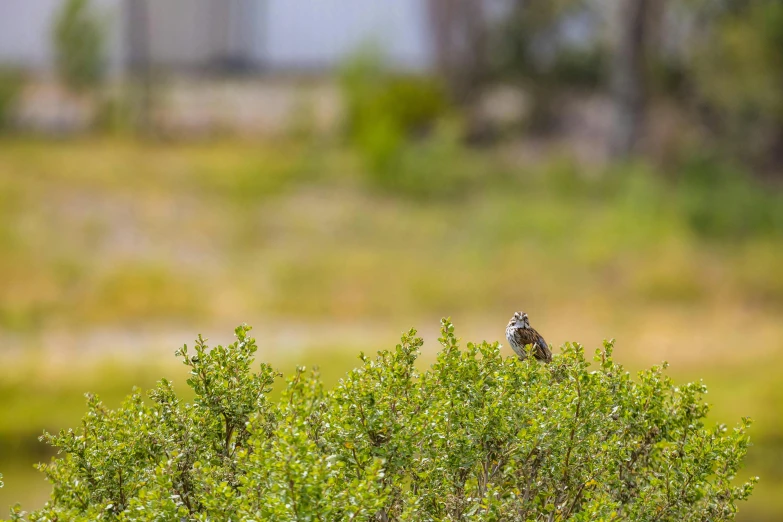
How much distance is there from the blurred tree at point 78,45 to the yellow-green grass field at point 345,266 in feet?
4.80

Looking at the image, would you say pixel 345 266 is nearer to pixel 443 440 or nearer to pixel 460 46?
pixel 460 46

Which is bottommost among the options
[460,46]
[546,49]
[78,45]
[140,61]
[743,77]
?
[743,77]

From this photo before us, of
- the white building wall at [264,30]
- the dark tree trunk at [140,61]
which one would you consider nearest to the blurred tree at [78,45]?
the dark tree trunk at [140,61]

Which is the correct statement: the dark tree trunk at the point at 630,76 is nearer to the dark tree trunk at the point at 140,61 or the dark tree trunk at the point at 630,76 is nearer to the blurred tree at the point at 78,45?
the dark tree trunk at the point at 140,61

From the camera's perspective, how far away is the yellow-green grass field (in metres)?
14.0

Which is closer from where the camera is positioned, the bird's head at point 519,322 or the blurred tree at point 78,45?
the bird's head at point 519,322

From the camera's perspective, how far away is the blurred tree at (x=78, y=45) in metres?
21.7

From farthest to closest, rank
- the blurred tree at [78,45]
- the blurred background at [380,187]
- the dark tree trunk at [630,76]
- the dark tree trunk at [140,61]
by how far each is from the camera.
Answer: the dark tree trunk at [140,61]
the blurred tree at [78,45]
the dark tree trunk at [630,76]
the blurred background at [380,187]

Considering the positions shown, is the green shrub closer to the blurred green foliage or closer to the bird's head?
the bird's head

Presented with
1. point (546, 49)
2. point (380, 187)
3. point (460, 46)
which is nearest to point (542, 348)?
point (380, 187)

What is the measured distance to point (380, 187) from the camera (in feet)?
66.2

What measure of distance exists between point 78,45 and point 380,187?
651 centimetres

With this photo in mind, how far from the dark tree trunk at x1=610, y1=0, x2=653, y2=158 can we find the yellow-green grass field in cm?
120

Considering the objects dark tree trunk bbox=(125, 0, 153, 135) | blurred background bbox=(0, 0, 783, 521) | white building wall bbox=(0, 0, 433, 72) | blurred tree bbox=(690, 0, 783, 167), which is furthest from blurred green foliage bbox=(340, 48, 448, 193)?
blurred tree bbox=(690, 0, 783, 167)
